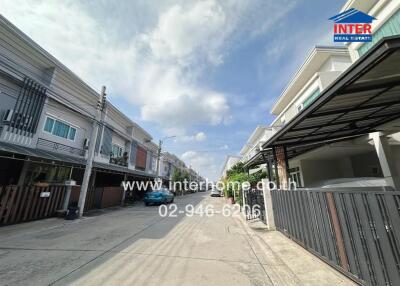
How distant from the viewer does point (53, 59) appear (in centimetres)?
1080

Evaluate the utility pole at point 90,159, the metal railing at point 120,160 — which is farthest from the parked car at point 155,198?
the utility pole at point 90,159

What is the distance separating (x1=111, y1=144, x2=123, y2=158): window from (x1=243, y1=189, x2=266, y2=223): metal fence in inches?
549

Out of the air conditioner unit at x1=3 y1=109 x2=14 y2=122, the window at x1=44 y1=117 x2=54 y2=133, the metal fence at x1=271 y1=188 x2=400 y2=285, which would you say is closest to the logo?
the metal fence at x1=271 y1=188 x2=400 y2=285

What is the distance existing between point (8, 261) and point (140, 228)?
3.89 meters

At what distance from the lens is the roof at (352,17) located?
316 inches

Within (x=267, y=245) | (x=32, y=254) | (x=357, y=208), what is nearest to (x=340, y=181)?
(x=267, y=245)

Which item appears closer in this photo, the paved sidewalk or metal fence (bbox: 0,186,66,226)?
the paved sidewalk

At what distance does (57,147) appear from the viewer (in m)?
11.9

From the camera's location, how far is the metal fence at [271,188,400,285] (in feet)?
8.34

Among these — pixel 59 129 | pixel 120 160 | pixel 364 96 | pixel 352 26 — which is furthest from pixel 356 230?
pixel 120 160

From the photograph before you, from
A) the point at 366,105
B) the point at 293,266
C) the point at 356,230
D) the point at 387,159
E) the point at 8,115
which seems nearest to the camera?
the point at 356,230

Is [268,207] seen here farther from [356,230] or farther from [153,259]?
[153,259]

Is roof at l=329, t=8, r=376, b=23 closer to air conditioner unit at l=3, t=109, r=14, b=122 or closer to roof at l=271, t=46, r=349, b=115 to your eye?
roof at l=271, t=46, r=349, b=115

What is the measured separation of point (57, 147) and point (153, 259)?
1123 cm
